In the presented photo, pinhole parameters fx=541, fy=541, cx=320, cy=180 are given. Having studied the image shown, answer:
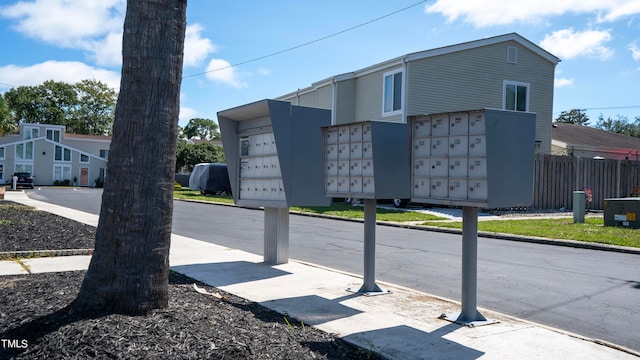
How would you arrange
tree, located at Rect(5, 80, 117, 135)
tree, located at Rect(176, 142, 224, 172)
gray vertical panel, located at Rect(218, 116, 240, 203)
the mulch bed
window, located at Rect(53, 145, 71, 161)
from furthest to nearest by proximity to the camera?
tree, located at Rect(5, 80, 117, 135) < tree, located at Rect(176, 142, 224, 172) < window, located at Rect(53, 145, 71, 161) < gray vertical panel, located at Rect(218, 116, 240, 203) < the mulch bed

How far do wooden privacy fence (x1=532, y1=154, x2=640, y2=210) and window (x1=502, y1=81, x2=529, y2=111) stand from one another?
13.0 ft

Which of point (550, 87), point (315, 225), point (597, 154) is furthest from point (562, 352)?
point (597, 154)

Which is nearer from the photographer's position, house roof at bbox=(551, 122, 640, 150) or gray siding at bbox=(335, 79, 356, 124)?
gray siding at bbox=(335, 79, 356, 124)

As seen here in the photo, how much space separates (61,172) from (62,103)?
27209mm

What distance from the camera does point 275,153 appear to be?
8930 millimetres

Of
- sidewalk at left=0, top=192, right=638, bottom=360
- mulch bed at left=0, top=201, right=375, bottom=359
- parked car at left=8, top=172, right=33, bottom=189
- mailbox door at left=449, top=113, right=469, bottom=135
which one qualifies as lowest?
sidewalk at left=0, top=192, right=638, bottom=360

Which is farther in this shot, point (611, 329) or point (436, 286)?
point (436, 286)

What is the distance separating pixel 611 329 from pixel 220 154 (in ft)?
202

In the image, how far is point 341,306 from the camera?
6.28m

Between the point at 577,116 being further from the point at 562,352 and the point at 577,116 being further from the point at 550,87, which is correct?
the point at 562,352

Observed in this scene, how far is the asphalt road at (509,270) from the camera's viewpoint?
6.51 meters

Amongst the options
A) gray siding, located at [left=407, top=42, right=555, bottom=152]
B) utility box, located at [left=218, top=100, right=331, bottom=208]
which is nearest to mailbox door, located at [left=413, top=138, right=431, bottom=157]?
utility box, located at [left=218, top=100, right=331, bottom=208]

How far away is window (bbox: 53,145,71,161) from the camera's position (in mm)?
63031

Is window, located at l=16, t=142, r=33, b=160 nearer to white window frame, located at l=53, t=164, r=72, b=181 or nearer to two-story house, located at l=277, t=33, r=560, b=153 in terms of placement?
white window frame, located at l=53, t=164, r=72, b=181
